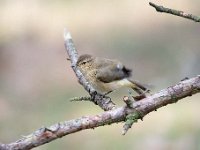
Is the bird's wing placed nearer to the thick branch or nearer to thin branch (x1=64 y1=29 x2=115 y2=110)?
thin branch (x1=64 y1=29 x2=115 y2=110)

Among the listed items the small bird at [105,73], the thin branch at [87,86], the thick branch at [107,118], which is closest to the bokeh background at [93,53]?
the small bird at [105,73]

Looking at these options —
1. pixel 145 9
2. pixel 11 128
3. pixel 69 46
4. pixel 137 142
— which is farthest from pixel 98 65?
pixel 145 9

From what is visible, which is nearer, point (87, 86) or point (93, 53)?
point (87, 86)

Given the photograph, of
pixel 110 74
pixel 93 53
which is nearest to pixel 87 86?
pixel 110 74

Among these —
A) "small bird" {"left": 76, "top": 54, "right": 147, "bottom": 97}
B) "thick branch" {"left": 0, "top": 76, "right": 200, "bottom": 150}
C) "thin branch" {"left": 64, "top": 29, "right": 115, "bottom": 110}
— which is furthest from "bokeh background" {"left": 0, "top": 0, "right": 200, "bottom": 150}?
"thick branch" {"left": 0, "top": 76, "right": 200, "bottom": 150}

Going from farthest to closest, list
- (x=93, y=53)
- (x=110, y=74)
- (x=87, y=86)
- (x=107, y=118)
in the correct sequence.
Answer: (x=93, y=53), (x=110, y=74), (x=87, y=86), (x=107, y=118)

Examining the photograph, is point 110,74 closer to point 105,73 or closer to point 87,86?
point 105,73

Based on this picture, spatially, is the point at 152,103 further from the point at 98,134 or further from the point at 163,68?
the point at 163,68
